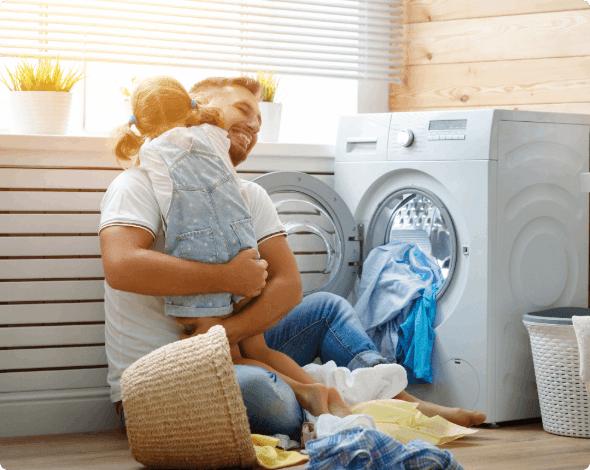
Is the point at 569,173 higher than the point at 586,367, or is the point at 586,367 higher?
the point at 569,173

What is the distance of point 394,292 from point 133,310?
0.88 m

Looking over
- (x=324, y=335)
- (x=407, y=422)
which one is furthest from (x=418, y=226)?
(x=407, y=422)

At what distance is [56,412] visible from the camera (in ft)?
7.91

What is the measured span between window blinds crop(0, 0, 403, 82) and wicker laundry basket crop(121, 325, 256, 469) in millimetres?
1358

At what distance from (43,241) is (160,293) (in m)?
0.61

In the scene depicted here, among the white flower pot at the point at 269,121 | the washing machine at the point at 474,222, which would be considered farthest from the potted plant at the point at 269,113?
the washing machine at the point at 474,222

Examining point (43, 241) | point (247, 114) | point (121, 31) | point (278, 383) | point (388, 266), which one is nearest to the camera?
point (278, 383)

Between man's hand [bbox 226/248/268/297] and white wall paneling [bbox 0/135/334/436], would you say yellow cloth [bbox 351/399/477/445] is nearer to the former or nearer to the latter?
man's hand [bbox 226/248/268/297]

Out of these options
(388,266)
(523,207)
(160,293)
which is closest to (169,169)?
(160,293)

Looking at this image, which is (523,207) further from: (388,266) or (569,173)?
(388,266)

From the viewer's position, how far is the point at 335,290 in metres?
2.69

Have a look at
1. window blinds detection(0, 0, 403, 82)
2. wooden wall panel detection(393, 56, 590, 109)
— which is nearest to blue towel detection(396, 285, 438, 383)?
wooden wall panel detection(393, 56, 590, 109)

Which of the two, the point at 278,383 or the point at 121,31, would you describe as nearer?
the point at 278,383

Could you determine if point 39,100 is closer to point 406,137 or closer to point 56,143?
point 56,143
